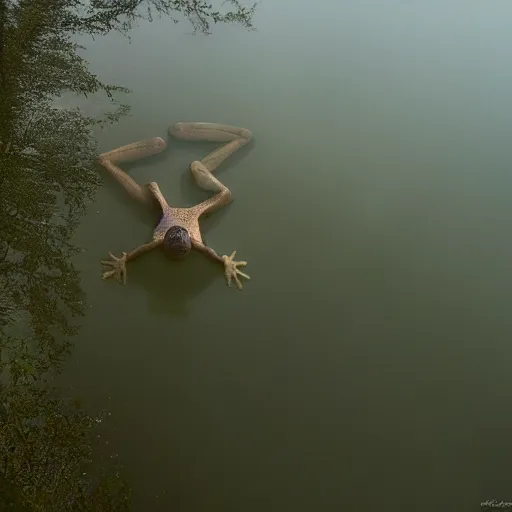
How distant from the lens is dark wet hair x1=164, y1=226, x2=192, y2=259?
3074 mm

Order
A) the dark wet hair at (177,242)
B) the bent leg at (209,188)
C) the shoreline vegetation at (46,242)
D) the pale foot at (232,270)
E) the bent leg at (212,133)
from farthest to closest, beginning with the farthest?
the bent leg at (212,133)
the bent leg at (209,188)
the pale foot at (232,270)
the dark wet hair at (177,242)
the shoreline vegetation at (46,242)

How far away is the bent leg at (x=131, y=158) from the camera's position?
133 inches

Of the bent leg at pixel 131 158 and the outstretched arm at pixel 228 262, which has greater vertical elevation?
the bent leg at pixel 131 158

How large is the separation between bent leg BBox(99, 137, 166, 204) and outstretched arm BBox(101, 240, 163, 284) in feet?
1.11

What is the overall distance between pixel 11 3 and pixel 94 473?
3.17m

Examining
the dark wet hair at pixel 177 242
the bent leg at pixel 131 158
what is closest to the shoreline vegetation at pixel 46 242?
the bent leg at pixel 131 158

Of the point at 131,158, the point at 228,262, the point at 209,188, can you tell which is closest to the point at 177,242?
the point at 228,262

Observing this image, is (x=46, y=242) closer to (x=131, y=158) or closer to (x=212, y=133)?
(x=131, y=158)

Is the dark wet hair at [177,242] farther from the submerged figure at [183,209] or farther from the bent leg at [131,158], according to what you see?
the bent leg at [131,158]

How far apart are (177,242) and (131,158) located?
791mm

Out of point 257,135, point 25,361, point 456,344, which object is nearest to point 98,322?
point 25,361

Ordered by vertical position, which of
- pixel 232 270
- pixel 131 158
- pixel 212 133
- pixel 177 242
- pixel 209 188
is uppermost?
pixel 212 133

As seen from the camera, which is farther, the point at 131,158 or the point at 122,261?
the point at 131,158

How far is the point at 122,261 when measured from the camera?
10.3 ft
